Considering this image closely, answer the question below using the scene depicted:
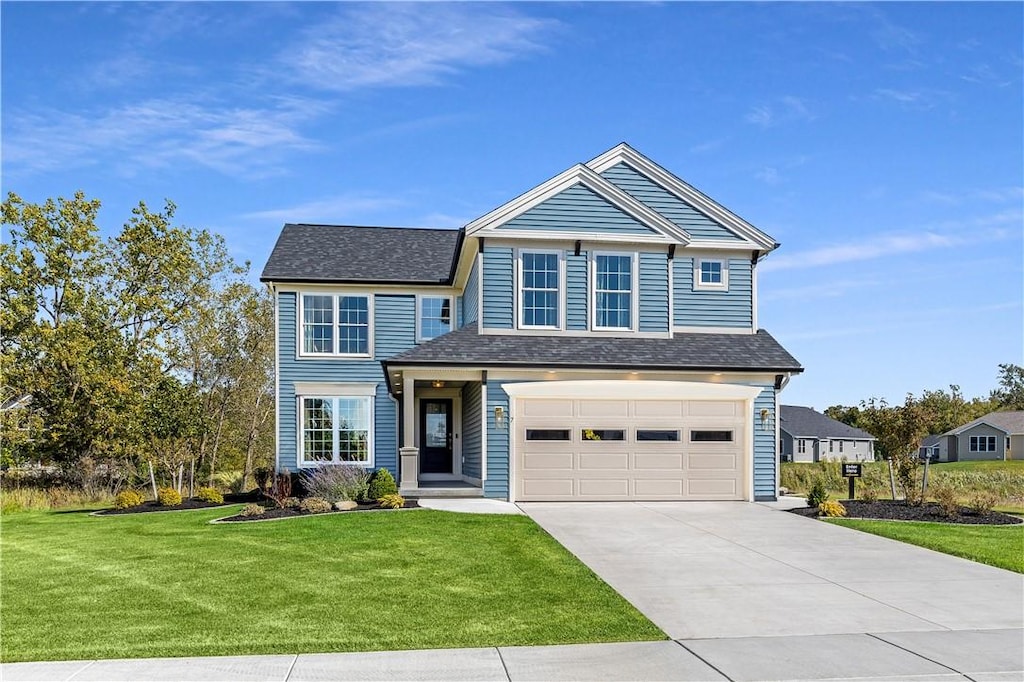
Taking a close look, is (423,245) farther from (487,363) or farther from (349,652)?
(349,652)

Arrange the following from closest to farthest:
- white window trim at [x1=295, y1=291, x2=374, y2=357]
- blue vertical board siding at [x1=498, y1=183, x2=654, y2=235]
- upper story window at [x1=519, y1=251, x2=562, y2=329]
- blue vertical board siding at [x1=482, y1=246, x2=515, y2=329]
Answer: blue vertical board siding at [x1=482, y1=246, x2=515, y2=329], blue vertical board siding at [x1=498, y1=183, x2=654, y2=235], upper story window at [x1=519, y1=251, x2=562, y2=329], white window trim at [x1=295, y1=291, x2=374, y2=357]

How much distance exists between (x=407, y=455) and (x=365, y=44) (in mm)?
8816

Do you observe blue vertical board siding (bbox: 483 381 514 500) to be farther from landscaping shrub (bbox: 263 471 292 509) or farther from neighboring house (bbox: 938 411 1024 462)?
neighboring house (bbox: 938 411 1024 462)

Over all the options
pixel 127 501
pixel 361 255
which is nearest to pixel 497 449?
pixel 127 501

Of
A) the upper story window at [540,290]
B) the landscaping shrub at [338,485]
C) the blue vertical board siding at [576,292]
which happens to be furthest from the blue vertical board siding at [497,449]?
the landscaping shrub at [338,485]

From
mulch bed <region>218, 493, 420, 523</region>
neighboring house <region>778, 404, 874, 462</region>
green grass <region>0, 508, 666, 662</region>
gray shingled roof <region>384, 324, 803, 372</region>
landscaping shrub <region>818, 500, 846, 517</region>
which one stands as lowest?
neighboring house <region>778, 404, 874, 462</region>

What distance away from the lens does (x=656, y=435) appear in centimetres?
1992

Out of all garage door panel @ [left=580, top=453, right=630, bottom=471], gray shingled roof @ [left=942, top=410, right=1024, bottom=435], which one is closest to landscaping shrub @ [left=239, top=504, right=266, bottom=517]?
garage door panel @ [left=580, top=453, right=630, bottom=471]

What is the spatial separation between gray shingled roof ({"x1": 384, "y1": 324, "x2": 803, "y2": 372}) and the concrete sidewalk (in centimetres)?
1196

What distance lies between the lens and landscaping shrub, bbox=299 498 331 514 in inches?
690

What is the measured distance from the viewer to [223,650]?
7473 millimetres

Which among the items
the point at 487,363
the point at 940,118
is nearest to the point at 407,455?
the point at 487,363

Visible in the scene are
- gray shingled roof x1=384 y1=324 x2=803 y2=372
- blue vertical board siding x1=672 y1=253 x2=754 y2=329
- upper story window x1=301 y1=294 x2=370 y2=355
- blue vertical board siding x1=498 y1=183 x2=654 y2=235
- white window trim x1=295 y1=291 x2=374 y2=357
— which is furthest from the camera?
upper story window x1=301 y1=294 x2=370 y2=355

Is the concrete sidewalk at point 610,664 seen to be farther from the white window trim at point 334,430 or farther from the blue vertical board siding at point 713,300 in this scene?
the white window trim at point 334,430
